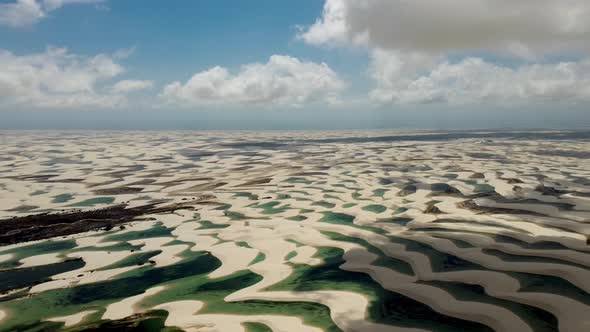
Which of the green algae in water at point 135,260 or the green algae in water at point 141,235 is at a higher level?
the green algae in water at point 135,260

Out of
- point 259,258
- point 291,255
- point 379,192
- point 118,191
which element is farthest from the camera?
point 118,191

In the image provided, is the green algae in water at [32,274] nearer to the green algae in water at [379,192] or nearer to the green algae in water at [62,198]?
the green algae in water at [62,198]

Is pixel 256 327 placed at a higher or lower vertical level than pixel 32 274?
higher

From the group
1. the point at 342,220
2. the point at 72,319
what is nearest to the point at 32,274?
the point at 72,319

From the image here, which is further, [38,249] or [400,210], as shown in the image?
[400,210]

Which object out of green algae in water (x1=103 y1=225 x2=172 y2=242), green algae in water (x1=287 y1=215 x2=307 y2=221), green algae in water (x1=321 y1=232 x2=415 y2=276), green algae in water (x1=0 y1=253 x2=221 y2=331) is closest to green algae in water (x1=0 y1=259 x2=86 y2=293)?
green algae in water (x1=0 y1=253 x2=221 y2=331)

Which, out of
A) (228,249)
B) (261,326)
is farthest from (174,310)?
(228,249)

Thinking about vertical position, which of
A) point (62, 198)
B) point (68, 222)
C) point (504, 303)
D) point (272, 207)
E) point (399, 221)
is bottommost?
point (62, 198)

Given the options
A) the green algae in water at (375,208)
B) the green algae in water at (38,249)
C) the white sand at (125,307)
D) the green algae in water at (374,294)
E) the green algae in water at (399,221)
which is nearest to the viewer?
the green algae in water at (374,294)

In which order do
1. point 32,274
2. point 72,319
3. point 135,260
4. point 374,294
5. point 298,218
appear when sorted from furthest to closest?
1. point 298,218
2. point 135,260
3. point 32,274
4. point 374,294
5. point 72,319

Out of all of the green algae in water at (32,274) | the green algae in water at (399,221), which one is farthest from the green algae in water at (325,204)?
the green algae in water at (32,274)

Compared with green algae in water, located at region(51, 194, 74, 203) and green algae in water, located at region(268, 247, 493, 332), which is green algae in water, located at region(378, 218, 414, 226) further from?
green algae in water, located at region(51, 194, 74, 203)

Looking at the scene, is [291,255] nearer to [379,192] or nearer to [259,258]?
[259,258]
